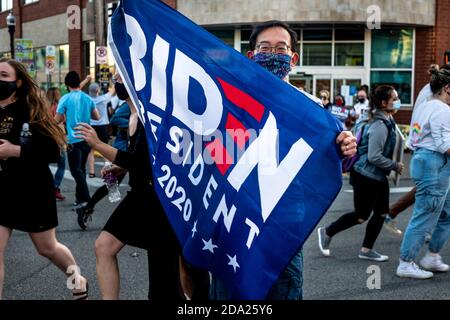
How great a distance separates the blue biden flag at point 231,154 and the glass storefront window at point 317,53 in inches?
786

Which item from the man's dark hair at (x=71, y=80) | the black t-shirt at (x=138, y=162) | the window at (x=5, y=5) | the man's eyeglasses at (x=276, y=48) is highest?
the window at (x=5, y=5)

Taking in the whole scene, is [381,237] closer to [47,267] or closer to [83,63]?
[47,267]

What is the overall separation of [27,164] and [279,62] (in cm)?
222

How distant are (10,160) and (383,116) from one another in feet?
11.7

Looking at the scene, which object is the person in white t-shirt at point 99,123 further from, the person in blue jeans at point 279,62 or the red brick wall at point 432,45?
the red brick wall at point 432,45

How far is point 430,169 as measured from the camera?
539 cm

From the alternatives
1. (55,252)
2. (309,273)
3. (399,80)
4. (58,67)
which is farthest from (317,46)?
(55,252)

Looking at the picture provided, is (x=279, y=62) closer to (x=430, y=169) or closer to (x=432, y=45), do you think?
(x=430, y=169)

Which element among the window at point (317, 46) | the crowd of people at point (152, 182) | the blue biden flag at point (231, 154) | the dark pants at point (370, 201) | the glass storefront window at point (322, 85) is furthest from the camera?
the glass storefront window at point (322, 85)

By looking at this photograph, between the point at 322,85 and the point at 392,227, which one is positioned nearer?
the point at 392,227

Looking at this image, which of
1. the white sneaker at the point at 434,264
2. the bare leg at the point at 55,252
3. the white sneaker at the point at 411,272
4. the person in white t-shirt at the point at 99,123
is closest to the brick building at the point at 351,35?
the person in white t-shirt at the point at 99,123

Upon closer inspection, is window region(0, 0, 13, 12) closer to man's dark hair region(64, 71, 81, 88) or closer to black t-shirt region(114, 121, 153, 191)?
man's dark hair region(64, 71, 81, 88)

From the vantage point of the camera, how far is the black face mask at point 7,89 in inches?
163
